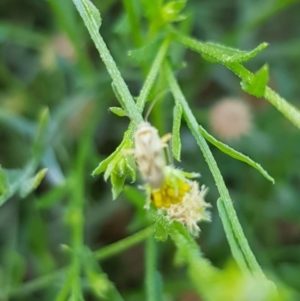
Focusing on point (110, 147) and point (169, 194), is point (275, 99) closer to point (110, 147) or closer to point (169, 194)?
point (169, 194)

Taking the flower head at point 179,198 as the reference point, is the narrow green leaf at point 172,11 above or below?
above

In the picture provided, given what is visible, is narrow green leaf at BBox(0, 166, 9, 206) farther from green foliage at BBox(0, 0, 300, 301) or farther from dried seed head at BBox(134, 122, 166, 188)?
dried seed head at BBox(134, 122, 166, 188)

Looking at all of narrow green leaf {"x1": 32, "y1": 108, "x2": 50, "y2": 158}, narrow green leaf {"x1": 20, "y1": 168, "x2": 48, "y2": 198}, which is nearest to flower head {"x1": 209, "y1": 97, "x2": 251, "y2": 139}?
narrow green leaf {"x1": 32, "y1": 108, "x2": 50, "y2": 158}

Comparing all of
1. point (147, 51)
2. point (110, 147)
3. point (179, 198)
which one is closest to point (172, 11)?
point (147, 51)

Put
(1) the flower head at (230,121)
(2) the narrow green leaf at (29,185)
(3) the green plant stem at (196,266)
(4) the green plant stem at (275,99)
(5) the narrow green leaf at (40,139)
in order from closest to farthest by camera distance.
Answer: (3) the green plant stem at (196,266), (4) the green plant stem at (275,99), (2) the narrow green leaf at (29,185), (5) the narrow green leaf at (40,139), (1) the flower head at (230,121)

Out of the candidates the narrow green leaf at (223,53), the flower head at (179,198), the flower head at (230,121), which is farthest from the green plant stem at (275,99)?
the flower head at (230,121)

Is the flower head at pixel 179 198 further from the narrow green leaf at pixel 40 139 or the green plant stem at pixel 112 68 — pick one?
the narrow green leaf at pixel 40 139
